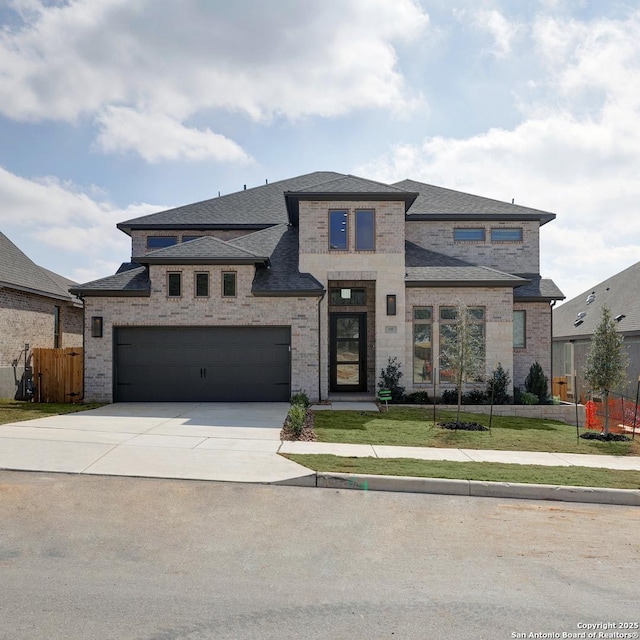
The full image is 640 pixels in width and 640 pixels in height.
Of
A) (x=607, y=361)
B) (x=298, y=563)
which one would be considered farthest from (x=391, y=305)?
(x=298, y=563)

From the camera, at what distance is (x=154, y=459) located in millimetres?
8875

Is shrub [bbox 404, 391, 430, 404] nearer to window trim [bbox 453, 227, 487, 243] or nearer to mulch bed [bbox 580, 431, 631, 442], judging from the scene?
mulch bed [bbox 580, 431, 631, 442]

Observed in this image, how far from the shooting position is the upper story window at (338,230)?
56.6ft

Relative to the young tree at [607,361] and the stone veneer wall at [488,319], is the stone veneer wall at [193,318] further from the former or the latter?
the young tree at [607,361]

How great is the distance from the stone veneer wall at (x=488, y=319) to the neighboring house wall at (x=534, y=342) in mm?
1809

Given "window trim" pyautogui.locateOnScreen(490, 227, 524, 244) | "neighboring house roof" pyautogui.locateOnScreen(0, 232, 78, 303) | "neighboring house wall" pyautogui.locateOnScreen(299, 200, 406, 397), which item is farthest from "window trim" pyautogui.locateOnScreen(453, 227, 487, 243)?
"neighboring house roof" pyautogui.locateOnScreen(0, 232, 78, 303)

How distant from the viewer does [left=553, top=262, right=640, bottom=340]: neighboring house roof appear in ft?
72.5

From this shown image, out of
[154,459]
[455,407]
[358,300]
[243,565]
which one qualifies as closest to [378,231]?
[358,300]

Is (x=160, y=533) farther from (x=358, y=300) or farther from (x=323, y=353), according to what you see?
(x=358, y=300)

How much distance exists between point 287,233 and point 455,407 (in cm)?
884

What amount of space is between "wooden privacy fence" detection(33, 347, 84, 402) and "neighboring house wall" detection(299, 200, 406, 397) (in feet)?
26.3

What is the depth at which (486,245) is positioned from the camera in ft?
65.6

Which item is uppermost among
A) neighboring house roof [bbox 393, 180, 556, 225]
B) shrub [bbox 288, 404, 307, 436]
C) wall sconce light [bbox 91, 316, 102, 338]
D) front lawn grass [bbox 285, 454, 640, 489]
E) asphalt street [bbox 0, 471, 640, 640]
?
neighboring house roof [bbox 393, 180, 556, 225]

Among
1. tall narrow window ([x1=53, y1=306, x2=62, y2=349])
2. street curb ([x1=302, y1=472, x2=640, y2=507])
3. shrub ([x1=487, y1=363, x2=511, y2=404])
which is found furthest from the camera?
tall narrow window ([x1=53, y1=306, x2=62, y2=349])
